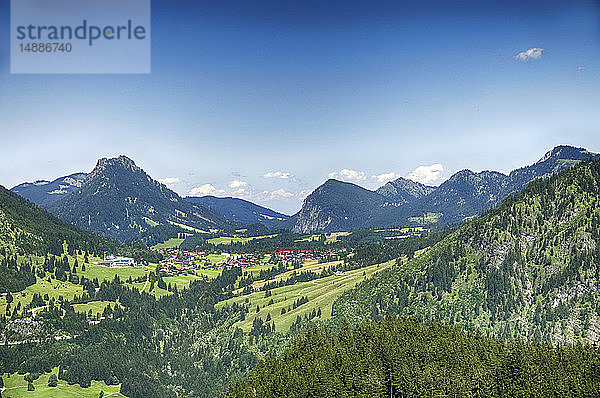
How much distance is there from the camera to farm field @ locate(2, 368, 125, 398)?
16838 centimetres

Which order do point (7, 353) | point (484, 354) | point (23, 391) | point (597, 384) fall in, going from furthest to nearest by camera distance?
point (7, 353)
point (23, 391)
point (484, 354)
point (597, 384)

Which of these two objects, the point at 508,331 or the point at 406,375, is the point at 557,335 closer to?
the point at 508,331

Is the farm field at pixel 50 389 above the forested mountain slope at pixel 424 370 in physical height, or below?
below

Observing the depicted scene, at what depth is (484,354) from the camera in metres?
98.1

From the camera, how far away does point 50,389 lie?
17575cm

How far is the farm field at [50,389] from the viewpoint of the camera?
552 feet

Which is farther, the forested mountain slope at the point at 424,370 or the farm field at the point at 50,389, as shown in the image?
the farm field at the point at 50,389

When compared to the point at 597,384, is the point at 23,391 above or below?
below

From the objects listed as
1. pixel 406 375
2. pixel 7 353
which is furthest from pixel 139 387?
pixel 406 375

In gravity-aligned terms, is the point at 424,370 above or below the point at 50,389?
above

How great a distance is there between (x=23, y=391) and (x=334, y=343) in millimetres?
137713

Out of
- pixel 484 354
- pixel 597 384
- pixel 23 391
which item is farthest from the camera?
pixel 23 391

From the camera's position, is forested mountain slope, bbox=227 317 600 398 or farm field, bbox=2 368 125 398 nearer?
forested mountain slope, bbox=227 317 600 398

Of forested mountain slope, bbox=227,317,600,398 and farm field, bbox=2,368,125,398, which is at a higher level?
forested mountain slope, bbox=227,317,600,398
